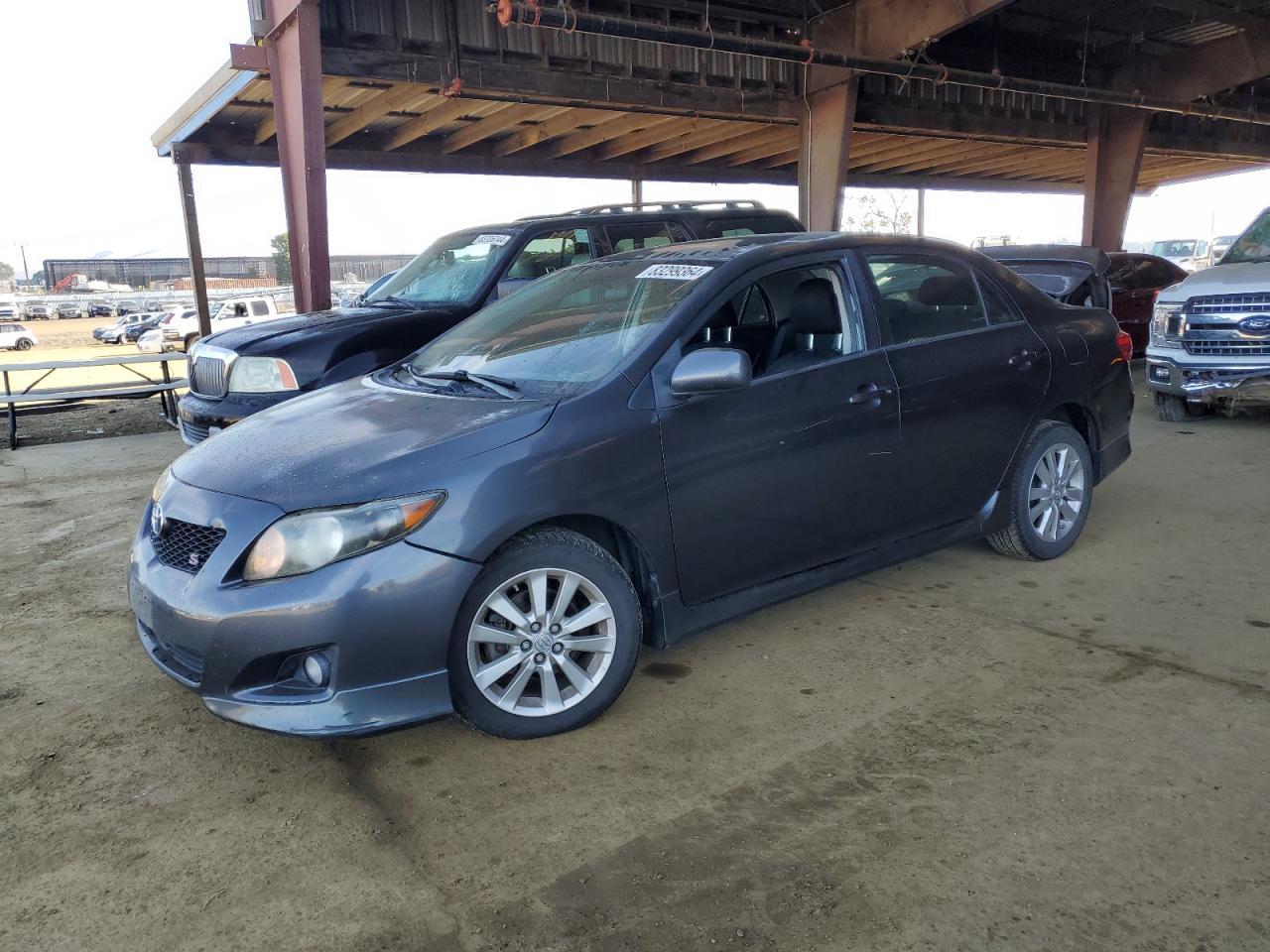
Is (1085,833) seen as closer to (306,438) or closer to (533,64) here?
(306,438)

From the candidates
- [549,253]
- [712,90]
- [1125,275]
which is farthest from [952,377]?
[712,90]

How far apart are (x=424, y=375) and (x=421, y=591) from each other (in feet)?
4.71

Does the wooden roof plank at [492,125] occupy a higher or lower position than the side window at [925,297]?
higher

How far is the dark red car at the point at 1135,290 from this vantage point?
39.8ft

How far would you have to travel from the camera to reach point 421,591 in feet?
9.72

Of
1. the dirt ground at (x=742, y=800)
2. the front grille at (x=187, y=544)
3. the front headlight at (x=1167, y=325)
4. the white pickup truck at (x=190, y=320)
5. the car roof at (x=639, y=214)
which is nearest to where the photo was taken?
the dirt ground at (x=742, y=800)

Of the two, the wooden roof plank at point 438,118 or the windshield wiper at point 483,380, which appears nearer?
the windshield wiper at point 483,380

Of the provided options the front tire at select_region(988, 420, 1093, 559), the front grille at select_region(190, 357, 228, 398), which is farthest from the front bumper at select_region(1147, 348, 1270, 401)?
the front grille at select_region(190, 357, 228, 398)

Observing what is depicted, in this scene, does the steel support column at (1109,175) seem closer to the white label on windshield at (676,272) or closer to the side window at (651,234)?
the side window at (651,234)

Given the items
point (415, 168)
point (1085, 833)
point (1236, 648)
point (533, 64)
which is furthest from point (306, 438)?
point (415, 168)

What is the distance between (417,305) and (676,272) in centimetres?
359

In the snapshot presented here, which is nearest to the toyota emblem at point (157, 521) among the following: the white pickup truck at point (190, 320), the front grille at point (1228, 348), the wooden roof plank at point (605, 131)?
the front grille at point (1228, 348)

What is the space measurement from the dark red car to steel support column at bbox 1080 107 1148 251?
24.1ft

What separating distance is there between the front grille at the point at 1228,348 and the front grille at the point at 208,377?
7.61 metres
